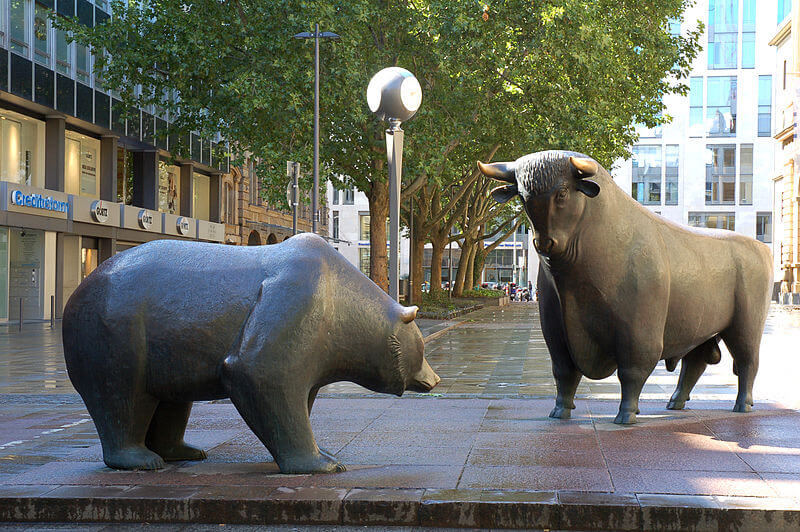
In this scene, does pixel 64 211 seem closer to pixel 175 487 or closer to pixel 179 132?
pixel 179 132

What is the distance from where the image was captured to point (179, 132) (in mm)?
33062

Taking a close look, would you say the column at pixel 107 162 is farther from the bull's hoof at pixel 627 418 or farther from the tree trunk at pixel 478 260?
the tree trunk at pixel 478 260

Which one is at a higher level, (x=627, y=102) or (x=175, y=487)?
(x=627, y=102)

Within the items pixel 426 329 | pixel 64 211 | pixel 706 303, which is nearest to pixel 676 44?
pixel 426 329

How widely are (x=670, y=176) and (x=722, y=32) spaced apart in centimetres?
1279

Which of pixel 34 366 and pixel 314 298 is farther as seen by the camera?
pixel 34 366

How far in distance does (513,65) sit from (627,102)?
583 centimetres

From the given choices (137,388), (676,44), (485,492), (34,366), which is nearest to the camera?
(485,492)

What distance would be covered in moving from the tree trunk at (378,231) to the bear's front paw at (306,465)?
24280 mm

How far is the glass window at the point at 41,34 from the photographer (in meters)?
29.6

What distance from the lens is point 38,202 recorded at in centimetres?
2969

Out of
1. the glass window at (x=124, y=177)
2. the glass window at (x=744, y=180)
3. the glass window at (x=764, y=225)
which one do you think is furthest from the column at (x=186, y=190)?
the glass window at (x=764, y=225)

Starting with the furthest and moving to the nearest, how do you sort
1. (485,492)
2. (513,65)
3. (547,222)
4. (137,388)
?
(513,65) → (547,222) → (137,388) → (485,492)

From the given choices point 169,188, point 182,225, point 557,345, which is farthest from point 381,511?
point 169,188
